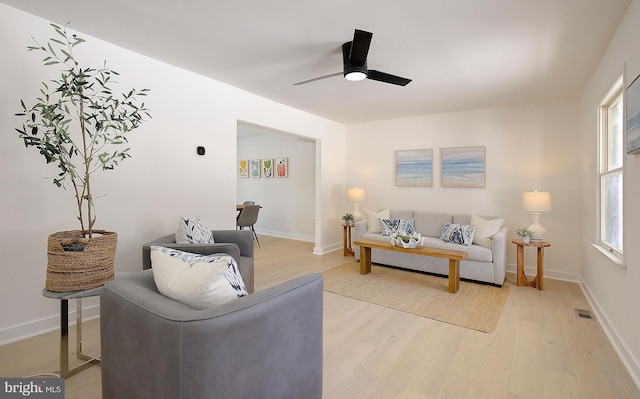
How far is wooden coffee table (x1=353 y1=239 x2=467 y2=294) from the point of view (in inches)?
140

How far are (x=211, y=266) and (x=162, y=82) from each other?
2605 mm

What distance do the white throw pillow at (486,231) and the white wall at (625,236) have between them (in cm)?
92

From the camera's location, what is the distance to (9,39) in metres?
2.24

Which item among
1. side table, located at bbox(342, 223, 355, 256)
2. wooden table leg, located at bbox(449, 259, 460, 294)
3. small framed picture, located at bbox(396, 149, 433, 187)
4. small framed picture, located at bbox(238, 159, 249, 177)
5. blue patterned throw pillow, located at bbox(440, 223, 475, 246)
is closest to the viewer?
wooden table leg, located at bbox(449, 259, 460, 294)

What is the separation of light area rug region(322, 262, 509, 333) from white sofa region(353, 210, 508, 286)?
0.12 meters

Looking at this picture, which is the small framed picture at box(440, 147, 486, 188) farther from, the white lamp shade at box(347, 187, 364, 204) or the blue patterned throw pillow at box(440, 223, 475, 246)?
the white lamp shade at box(347, 187, 364, 204)

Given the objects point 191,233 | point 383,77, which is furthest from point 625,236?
point 191,233

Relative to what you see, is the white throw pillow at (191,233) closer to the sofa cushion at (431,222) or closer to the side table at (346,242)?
the side table at (346,242)

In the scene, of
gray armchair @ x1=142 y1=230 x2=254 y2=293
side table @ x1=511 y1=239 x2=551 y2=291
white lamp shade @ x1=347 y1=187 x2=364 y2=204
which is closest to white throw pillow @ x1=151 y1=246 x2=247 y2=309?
gray armchair @ x1=142 y1=230 x2=254 y2=293

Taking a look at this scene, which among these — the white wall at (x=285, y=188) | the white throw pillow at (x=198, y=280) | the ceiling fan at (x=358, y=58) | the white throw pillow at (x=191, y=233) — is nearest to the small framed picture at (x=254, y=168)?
the white wall at (x=285, y=188)

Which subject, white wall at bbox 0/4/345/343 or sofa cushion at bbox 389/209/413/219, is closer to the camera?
white wall at bbox 0/4/345/343

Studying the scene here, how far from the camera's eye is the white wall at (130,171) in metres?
2.28

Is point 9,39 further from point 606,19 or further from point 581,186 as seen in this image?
point 581,186

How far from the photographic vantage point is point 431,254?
3.62m
